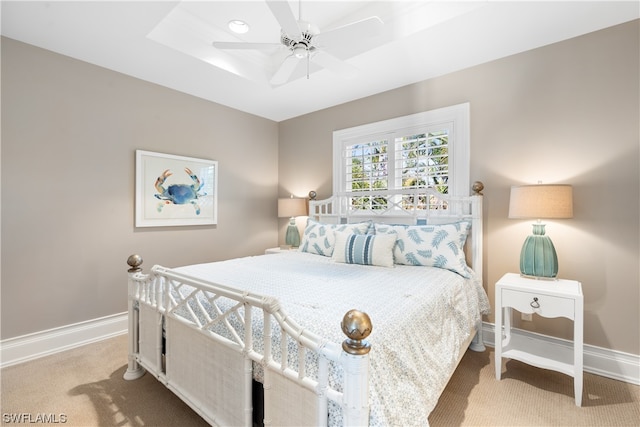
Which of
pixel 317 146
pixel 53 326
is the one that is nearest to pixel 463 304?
pixel 317 146

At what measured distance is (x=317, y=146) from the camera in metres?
4.01

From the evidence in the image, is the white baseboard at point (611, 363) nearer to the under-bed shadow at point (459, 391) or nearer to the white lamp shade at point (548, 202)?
the under-bed shadow at point (459, 391)

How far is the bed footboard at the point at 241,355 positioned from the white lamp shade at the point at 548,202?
6.12 feet

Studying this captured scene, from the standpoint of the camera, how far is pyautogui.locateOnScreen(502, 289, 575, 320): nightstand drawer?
1.91m

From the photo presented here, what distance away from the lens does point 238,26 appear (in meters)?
2.53

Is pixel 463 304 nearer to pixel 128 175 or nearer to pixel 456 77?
pixel 456 77

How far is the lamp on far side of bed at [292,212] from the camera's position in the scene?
3.88m

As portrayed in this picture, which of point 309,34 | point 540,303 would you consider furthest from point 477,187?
point 309,34

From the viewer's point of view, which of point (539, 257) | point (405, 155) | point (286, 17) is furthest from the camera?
point (405, 155)

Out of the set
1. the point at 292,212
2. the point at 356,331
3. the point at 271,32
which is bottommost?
the point at 356,331

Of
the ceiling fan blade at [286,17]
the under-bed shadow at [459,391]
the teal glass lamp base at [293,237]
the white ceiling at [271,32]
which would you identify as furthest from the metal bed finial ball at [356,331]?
the teal glass lamp base at [293,237]

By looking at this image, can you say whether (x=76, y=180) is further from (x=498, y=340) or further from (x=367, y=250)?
(x=498, y=340)
